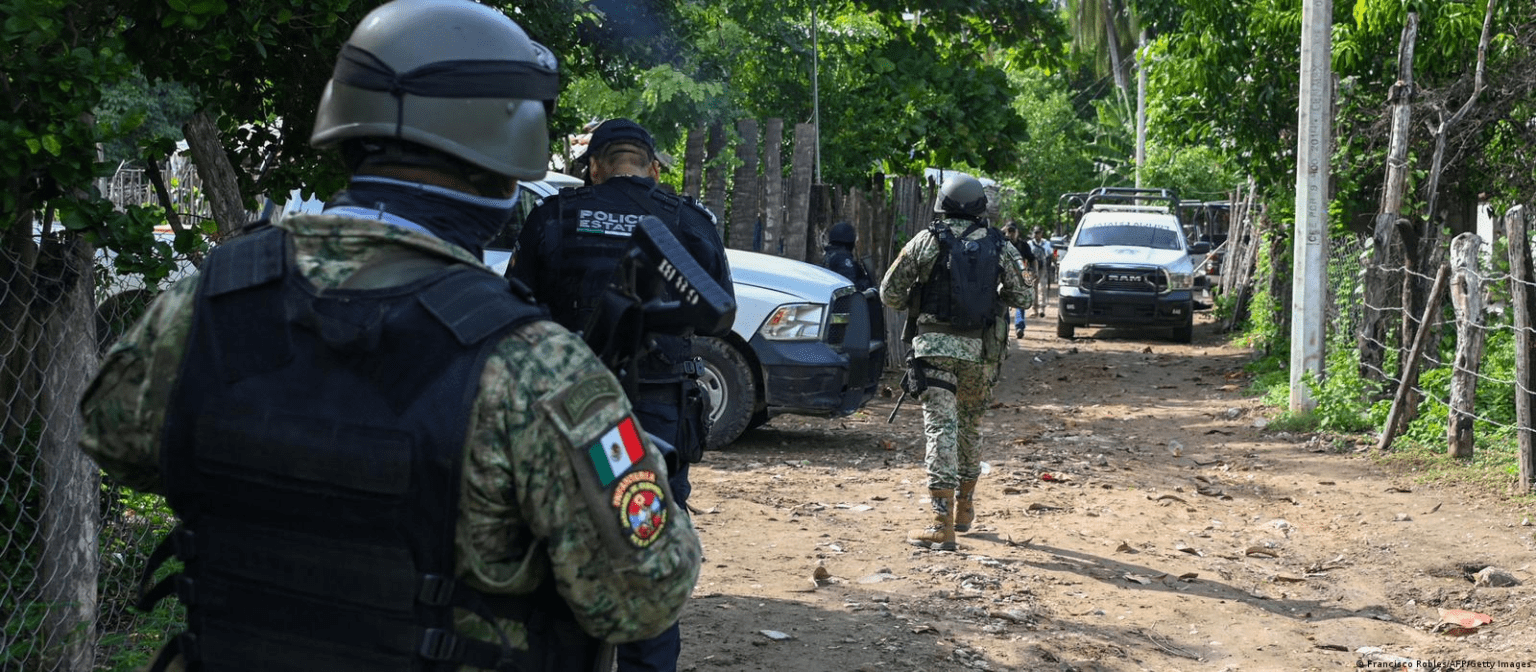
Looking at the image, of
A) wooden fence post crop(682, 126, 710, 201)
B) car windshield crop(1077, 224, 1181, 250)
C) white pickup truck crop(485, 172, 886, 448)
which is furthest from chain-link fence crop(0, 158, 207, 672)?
car windshield crop(1077, 224, 1181, 250)

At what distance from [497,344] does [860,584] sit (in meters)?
4.67

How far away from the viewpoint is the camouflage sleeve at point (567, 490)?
72.6 inches

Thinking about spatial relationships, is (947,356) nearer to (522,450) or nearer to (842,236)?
(842,236)

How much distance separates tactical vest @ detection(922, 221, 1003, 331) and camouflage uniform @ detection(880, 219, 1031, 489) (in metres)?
0.05

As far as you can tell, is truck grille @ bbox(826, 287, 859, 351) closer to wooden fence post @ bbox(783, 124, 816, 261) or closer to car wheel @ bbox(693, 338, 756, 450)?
car wheel @ bbox(693, 338, 756, 450)

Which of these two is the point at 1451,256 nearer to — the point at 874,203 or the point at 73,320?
the point at 874,203

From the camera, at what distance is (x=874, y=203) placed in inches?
561

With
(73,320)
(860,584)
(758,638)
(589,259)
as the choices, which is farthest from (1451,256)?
(73,320)

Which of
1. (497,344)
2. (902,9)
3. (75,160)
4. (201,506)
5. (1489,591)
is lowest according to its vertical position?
(1489,591)

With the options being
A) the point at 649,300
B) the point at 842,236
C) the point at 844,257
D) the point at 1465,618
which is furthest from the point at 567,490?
the point at 842,236

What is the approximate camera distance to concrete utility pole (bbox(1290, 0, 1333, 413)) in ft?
36.1

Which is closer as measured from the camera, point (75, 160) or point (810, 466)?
point (75, 160)

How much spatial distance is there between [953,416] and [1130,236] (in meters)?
14.3

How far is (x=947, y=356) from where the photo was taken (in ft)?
23.3
